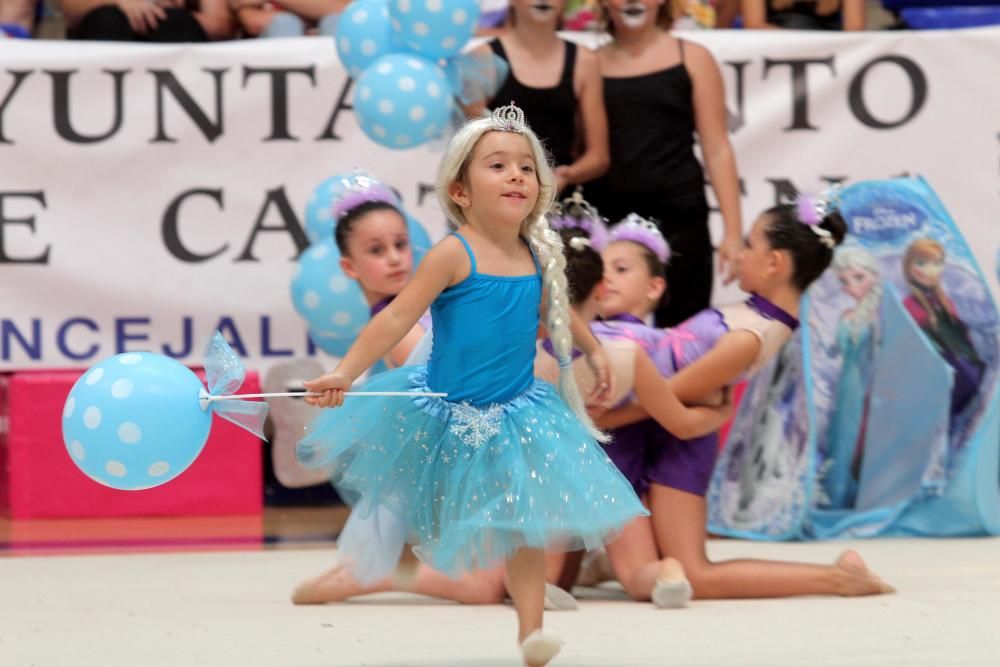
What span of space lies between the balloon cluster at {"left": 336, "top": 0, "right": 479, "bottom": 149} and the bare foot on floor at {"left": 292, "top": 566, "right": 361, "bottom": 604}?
1.37m

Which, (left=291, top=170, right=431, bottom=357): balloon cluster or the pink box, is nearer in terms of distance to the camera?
(left=291, top=170, right=431, bottom=357): balloon cluster

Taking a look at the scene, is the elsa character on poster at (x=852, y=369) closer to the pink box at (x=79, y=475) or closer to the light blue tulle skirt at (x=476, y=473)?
the pink box at (x=79, y=475)

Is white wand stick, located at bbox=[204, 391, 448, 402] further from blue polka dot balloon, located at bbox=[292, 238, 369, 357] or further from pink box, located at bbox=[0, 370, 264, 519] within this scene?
pink box, located at bbox=[0, 370, 264, 519]

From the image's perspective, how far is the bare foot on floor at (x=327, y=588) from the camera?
142 inches

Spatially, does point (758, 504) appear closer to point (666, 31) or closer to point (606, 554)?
point (606, 554)

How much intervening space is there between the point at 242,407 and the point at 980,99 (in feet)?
11.6

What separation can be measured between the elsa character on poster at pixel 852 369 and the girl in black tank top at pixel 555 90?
892 mm

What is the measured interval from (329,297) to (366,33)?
31.0 inches

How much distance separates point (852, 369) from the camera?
194 inches

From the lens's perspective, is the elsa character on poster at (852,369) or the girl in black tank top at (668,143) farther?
the elsa character on poster at (852,369)

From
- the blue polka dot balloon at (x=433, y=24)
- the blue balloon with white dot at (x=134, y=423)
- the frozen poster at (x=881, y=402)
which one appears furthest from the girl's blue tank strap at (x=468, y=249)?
the frozen poster at (x=881, y=402)

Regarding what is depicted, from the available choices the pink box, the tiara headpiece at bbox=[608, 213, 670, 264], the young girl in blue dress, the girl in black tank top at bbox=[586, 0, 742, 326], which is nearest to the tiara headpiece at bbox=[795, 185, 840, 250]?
the tiara headpiece at bbox=[608, 213, 670, 264]

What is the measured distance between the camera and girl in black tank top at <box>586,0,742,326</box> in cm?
471

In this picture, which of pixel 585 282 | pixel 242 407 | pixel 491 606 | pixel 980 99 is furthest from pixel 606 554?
pixel 980 99
